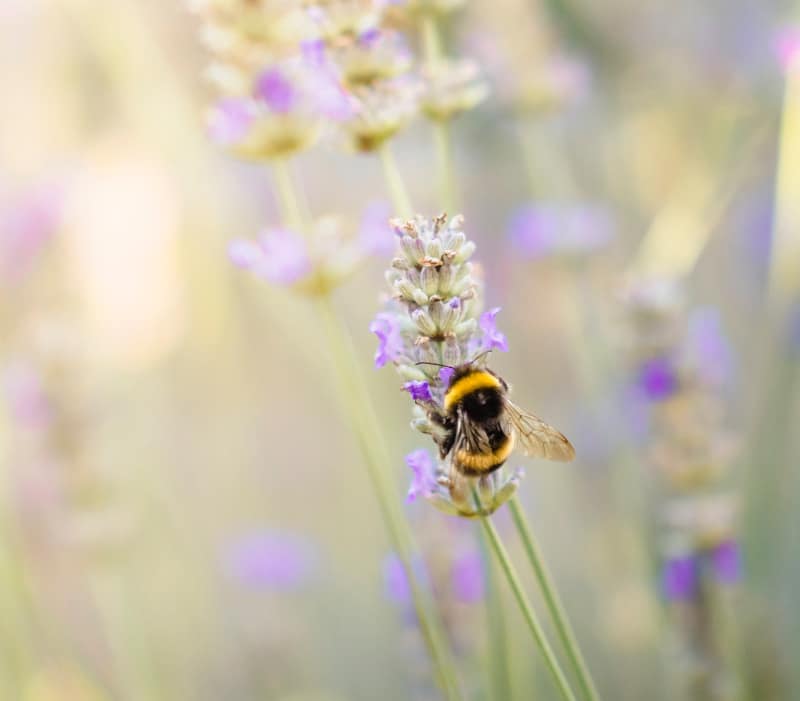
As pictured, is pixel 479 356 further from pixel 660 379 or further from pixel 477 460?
pixel 660 379

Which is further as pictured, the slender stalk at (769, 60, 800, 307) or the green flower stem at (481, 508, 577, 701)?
the slender stalk at (769, 60, 800, 307)

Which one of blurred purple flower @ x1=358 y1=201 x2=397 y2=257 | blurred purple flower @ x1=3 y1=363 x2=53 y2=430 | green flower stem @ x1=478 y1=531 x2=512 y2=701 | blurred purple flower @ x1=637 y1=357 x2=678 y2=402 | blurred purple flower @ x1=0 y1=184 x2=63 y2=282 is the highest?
blurred purple flower @ x1=0 y1=184 x2=63 y2=282

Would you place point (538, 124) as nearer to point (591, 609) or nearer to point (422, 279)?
point (591, 609)

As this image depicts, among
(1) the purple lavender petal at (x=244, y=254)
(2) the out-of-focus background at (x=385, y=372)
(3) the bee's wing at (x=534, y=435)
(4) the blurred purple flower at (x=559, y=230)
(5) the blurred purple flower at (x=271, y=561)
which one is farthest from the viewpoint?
(5) the blurred purple flower at (x=271, y=561)

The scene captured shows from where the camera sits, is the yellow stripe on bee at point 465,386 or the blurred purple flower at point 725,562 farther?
the blurred purple flower at point 725,562

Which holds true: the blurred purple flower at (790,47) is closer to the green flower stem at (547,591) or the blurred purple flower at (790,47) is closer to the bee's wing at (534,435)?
the bee's wing at (534,435)

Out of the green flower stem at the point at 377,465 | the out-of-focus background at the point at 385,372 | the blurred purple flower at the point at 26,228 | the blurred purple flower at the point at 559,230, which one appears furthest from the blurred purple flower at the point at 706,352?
the blurred purple flower at the point at 26,228

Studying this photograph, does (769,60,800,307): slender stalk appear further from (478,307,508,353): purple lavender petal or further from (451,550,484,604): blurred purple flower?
(478,307,508,353): purple lavender petal

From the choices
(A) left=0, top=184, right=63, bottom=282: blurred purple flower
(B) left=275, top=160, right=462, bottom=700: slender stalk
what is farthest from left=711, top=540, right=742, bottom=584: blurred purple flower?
(A) left=0, top=184, right=63, bottom=282: blurred purple flower
